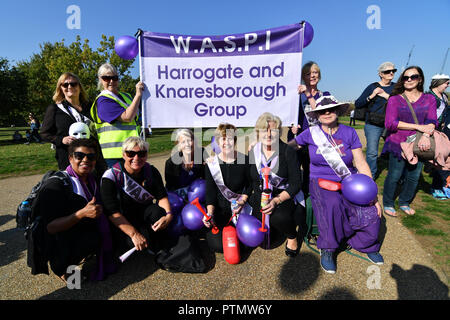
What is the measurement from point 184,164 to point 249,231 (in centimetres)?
139

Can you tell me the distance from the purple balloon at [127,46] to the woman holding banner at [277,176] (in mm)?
1982

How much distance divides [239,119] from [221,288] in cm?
207

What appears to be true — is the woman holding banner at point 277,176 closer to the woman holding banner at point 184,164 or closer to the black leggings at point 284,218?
the black leggings at point 284,218

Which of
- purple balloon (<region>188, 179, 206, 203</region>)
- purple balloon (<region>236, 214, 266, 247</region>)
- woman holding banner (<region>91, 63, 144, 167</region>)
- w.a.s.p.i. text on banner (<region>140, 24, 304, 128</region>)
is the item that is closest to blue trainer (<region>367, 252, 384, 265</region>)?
purple balloon (<region>236, 214, 266, 247</region>)

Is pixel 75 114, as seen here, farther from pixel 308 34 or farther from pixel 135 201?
pixel 308 34

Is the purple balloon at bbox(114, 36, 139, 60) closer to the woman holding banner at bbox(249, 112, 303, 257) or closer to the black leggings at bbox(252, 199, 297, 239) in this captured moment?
the woman holding banner at bbox(249, 112, 303, 257)

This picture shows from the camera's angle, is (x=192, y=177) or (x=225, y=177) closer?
(x=225, y=177)

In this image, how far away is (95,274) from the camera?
2607mm

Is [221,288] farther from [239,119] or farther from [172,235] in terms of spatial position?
[239,119]

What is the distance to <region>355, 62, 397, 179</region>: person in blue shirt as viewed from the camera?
4305 mm

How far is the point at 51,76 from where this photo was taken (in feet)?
68.8

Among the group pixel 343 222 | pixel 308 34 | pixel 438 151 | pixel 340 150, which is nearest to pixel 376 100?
pixel 438 151

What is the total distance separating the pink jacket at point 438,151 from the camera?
3562 millimetres
